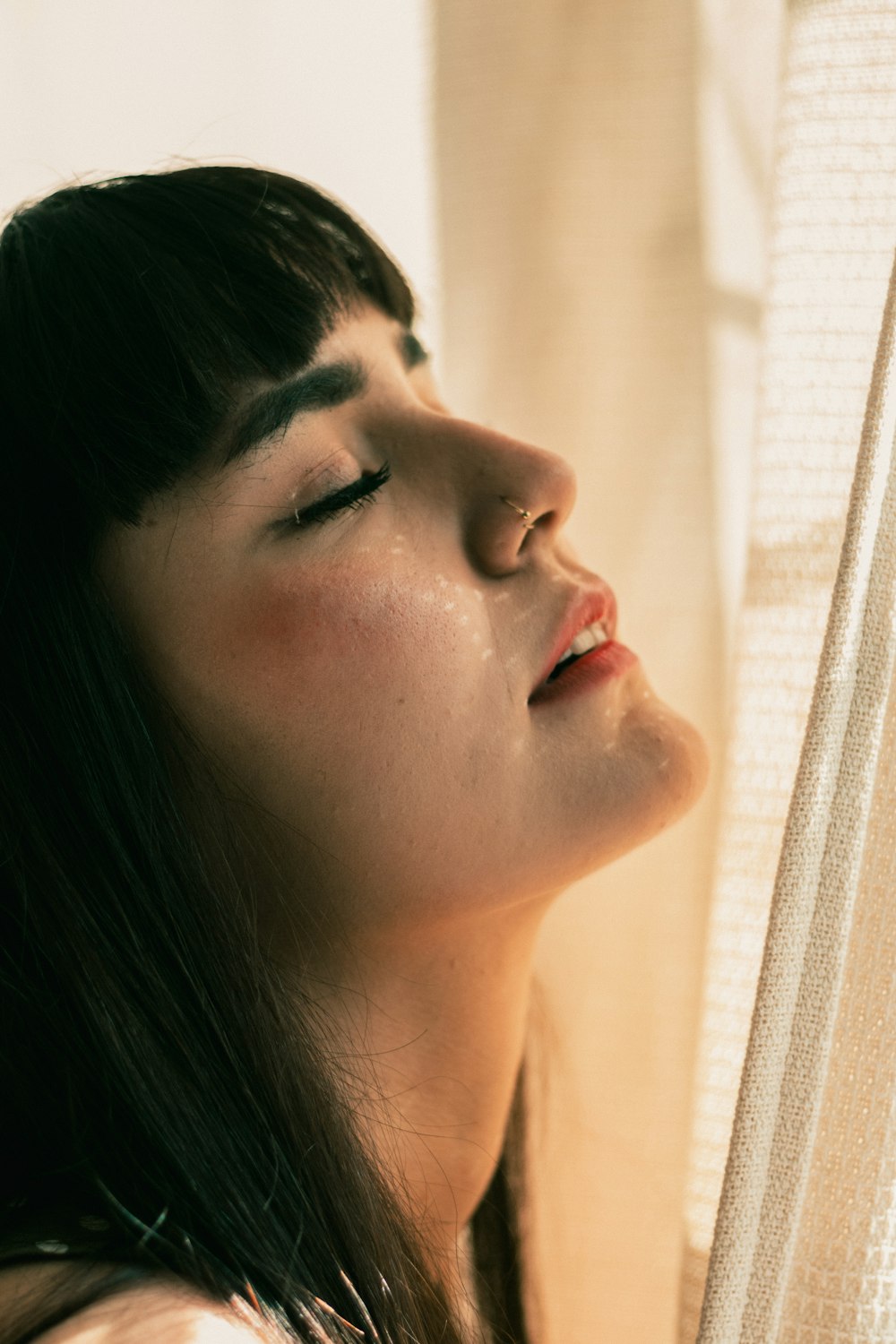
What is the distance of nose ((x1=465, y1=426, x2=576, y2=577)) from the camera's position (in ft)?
2.68

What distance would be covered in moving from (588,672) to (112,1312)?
0.48m

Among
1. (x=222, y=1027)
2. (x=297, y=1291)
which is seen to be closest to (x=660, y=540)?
(x=222, y=1027)

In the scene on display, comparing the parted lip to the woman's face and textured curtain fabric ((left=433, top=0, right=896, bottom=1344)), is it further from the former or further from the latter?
textured curtain fabric ((left=433, top=0, right=896, bottom=1344))

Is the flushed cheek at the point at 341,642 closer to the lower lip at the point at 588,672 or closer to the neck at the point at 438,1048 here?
the lower lip at the point at 588,672

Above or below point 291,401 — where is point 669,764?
below

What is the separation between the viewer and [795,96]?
2.40 ft

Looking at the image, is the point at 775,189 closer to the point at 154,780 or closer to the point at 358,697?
the point at 358,697

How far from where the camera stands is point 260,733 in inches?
31.4

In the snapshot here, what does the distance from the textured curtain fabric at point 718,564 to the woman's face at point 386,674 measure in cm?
11

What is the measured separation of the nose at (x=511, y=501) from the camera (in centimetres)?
82

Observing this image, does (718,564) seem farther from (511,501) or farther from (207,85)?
(207,85)

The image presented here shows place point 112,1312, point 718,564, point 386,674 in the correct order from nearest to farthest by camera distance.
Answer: point 112,1312, point 386,674, point 718,564

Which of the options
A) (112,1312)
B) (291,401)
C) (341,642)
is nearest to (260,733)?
(341,642)

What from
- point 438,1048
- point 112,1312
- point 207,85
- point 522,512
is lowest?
point 438,1048
